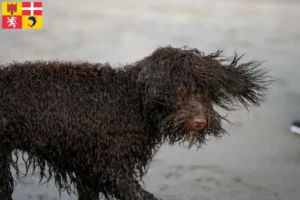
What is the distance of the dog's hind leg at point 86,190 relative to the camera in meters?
4.78

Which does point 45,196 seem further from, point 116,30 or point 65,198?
point 116,30

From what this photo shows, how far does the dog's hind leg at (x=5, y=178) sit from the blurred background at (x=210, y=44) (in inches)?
41.7

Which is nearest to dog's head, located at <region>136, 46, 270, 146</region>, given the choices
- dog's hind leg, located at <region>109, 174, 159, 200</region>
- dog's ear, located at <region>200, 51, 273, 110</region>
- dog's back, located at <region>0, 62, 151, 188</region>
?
dog's ear, located at <region>200, 51, 273, 110</region>

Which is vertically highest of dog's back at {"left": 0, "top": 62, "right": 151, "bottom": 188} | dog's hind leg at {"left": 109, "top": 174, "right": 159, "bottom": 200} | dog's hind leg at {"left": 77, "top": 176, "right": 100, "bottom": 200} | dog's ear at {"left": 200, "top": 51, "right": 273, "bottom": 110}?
dog's ear at {"left": 200, "top": 51, "right": 273, "bottom": 110}

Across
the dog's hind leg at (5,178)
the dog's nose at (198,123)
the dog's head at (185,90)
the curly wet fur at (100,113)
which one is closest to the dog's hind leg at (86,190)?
the curly wet fur at (100,113)

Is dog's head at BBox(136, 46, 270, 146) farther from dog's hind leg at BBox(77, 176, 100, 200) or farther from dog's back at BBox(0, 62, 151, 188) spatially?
dog's hind leg at BBox(77, 176, 100, 200)

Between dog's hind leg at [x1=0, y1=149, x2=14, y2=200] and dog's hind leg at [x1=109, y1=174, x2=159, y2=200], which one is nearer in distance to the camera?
dog's hind leg at [x1=109, y1=174, x2=159, y2=200]

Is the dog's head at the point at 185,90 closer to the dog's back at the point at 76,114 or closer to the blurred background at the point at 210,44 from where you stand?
the dog's back at the point at 76,114

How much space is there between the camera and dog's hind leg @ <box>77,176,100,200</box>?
15.7 ft

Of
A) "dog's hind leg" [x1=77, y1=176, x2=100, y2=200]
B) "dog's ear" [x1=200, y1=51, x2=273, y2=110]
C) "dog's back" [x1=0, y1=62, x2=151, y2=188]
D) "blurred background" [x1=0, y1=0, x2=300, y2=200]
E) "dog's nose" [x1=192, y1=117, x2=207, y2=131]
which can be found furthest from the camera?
"blurred background" [x1=0, y1=0, x2=300, y2=200]

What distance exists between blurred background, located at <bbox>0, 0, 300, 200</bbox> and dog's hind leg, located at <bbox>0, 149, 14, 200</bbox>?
106cm

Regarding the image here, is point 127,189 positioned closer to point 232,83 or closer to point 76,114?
point 76,114

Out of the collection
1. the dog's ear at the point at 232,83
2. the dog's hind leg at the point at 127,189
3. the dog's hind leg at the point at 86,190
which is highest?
the dog's ear at the point at 232,83

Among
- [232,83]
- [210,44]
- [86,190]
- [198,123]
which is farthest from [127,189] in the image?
[210,44]
